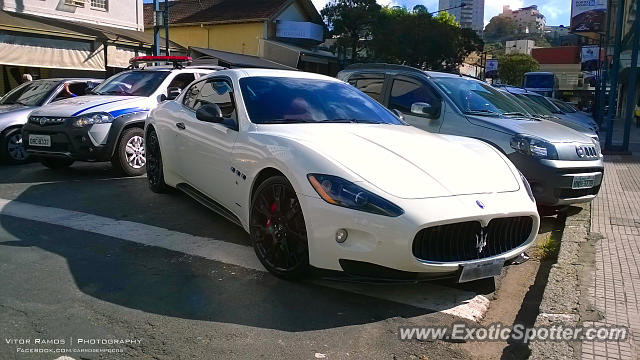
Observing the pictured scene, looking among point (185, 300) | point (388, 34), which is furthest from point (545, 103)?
point (388, 34)

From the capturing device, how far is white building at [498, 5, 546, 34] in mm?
121750

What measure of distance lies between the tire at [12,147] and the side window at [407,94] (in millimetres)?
5956

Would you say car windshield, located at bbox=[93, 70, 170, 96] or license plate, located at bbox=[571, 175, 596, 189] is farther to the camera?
car windshield, located at bbox=[93, 70, 170, 96]

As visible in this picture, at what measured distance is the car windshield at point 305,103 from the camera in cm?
460

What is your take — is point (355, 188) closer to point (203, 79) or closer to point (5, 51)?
point (203, 79)

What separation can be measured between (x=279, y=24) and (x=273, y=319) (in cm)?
2996

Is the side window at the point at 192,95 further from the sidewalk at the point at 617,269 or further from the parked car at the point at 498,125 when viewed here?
the sidewalk at the point at 617,269

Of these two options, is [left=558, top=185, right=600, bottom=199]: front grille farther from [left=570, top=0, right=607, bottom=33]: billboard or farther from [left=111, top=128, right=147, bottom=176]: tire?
[left=570, top=0, right=607, bottom=33]: billboard

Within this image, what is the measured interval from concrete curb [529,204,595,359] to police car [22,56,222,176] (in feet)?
16.9

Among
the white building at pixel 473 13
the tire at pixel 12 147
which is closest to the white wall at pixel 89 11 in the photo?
the tire at pixel 12 147

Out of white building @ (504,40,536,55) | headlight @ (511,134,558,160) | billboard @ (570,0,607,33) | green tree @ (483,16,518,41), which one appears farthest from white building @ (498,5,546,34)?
headlight @ (511,134,558,160)

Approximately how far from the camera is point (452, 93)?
680 centimetres

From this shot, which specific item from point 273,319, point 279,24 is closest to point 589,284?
point 273,319

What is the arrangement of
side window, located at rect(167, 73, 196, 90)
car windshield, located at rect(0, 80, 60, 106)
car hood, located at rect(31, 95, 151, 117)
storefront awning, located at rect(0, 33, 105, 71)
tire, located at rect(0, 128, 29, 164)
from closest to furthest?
car hood, located at rect(31, 95, 151, 117)
side window, located at rect(167, 73, 196, 90)
tire, located at rect(0, 128, 29, 164)
car windshield, located at rect(0, 80, 60, 106)
storefront awning, located at rect(0, 33, 105, 71)
